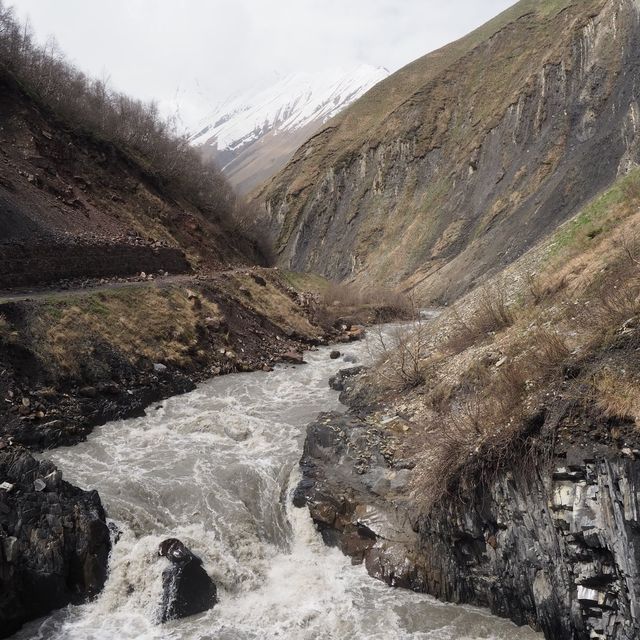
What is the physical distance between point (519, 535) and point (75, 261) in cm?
1970

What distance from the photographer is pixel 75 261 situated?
2194cm

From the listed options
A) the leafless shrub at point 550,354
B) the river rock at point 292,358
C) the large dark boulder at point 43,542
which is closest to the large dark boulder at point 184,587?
the large dark boulder at point 43,542

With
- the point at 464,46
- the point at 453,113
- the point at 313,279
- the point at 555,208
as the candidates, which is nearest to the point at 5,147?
the point at 313,279

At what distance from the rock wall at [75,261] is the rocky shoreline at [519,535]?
14300 millimetres

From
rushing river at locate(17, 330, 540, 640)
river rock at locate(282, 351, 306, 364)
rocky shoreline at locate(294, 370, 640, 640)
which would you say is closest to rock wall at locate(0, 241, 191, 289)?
river rock at locate(282, 351, 306, 364)

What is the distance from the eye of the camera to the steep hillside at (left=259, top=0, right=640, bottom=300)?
37.7 m

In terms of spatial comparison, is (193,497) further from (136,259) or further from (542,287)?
(136,259)

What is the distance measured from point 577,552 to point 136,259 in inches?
870

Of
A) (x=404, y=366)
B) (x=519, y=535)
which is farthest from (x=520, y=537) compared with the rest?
(x=404, y=366)

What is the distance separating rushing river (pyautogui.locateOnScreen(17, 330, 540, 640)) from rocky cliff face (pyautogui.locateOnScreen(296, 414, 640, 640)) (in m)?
0.37

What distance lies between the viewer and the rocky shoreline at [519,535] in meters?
6.87

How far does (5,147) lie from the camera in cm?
2597

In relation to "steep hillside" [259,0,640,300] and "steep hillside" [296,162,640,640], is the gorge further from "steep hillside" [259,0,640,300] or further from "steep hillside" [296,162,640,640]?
"steep hillside" [259,0,640,300]

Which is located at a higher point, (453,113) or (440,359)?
(453,113)
